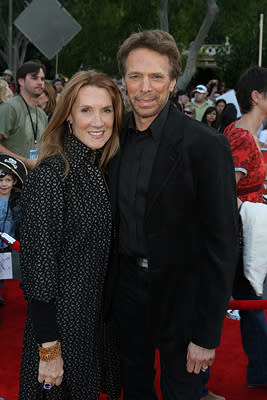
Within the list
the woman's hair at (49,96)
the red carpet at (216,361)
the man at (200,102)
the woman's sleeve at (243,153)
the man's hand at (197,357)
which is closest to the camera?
the man's hand at (197,357)

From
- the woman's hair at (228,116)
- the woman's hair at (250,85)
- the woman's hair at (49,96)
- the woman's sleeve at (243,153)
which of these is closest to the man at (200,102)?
the woman's hair at (228,116)

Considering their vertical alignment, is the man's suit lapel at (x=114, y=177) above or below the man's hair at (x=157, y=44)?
below

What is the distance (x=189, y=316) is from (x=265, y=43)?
1386 inches

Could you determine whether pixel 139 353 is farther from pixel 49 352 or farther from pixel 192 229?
pixel 192 229

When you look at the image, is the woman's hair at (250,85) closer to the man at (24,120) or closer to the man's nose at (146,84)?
the man's nose at (146,84)

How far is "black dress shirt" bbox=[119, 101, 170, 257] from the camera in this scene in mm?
2238

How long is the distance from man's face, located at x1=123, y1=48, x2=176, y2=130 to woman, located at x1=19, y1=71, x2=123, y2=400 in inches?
5.8

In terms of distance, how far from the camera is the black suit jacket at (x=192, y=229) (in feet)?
6.72

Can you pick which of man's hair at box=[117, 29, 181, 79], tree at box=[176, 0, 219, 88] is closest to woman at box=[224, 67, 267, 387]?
man's hair at box=[117, 29, 181, 79]

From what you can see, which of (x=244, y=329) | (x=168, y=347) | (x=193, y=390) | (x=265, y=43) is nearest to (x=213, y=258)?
(x=168, y=347)

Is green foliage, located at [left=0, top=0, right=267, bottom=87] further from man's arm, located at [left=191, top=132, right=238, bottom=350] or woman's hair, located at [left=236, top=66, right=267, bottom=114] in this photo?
man's arm, located at [left=191, top=132, right=238, bottom=350]

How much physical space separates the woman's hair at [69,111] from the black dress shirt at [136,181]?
0.32ft

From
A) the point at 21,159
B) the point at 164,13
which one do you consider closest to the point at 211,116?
the point at 21,159

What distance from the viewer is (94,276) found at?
2305 millimetres
